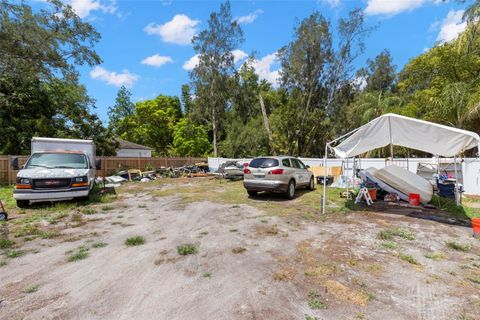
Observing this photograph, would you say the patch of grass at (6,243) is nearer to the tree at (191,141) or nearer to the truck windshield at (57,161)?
the truck windshield at (57,161)

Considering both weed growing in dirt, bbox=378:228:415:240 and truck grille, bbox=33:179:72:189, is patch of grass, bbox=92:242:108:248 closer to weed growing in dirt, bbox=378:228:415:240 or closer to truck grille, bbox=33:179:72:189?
truck grille, bbox=33:179:72:189

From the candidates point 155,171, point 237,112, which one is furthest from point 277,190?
point 237,112

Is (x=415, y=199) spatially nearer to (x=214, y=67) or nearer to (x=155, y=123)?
(x=214, y=67)

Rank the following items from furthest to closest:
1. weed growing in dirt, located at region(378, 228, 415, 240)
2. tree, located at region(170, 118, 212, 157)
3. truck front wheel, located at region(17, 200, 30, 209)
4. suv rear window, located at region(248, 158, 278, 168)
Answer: tree, located at region(170, 118, 212, 157) < suv rear window, located at region(248, 158, 278, 168) < truck front wheel, located at region(17, 200, 30, 209) < weed growing in dirt, located at region(378, 228, 415, 240)

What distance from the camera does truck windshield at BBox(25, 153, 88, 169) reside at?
8.42 metres

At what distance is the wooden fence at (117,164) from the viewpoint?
14125 mm

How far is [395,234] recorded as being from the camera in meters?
5.62

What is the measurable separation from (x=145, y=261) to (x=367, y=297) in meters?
3.27

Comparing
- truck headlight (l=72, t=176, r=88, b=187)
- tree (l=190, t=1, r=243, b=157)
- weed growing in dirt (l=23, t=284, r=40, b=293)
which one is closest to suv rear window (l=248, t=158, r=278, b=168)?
truck headlight (l=72, t=176, r=88, b=187)

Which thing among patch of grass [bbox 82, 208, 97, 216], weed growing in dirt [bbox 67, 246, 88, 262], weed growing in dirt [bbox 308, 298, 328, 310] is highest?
patch of grass [bbox 82, 208, 97, 216]

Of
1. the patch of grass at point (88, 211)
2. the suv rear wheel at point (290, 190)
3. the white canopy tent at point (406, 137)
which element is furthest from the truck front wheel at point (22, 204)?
the white canopy tent at point (406, 137)

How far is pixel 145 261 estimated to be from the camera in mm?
4125

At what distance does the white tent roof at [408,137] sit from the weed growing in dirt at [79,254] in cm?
755

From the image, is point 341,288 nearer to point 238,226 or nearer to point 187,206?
point 238,226
